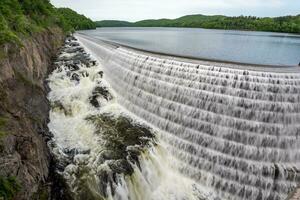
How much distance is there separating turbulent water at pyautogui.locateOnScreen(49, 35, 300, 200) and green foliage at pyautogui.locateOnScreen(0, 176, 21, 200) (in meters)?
2.56

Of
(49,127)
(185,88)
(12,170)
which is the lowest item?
(49,127)

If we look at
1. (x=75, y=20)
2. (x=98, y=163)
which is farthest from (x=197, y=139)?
(x=75, y=20)

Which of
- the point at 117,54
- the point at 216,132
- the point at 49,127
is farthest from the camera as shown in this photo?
the point at 117,54

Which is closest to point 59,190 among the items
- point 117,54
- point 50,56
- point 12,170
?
point 12,170

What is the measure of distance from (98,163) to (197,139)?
14.9 feet

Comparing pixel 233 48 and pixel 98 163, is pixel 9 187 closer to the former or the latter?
pixel 98 163

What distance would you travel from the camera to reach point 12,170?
8.92 meters

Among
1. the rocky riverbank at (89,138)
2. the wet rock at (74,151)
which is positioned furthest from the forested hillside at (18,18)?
the wet rock at (74,151)

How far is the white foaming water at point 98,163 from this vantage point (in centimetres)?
1131

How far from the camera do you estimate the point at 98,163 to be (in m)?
12.1

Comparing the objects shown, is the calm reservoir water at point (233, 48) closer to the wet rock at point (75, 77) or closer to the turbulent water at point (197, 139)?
the wet rock at point (75, 77)

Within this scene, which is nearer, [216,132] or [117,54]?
[216,132]

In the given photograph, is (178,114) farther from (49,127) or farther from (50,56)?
(50,56)

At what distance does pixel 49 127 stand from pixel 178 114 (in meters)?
6.53
